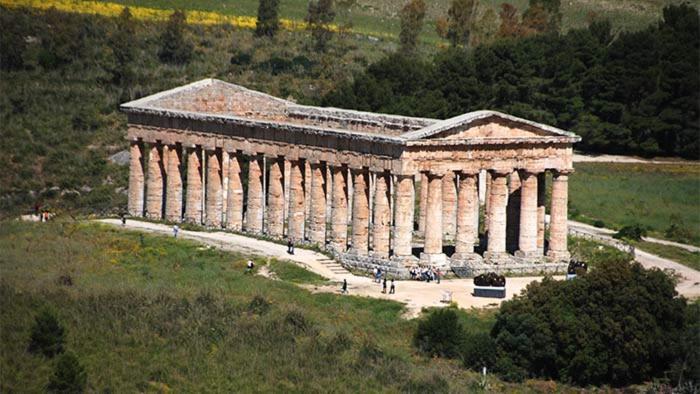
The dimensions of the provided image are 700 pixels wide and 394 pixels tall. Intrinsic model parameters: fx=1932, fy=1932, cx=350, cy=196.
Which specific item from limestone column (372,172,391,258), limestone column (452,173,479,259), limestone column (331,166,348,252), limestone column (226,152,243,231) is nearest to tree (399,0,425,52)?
limestone column (226,152,243,231)

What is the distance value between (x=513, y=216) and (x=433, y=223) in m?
7.02

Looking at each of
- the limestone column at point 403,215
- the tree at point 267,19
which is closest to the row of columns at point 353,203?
the limestone column at point 403,215

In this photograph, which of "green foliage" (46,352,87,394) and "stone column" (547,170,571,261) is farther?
"stone column" (547,170,571,261)

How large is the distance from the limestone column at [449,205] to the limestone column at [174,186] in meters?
17.5

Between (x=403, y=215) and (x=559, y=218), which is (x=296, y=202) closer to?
(x=403, y=215)

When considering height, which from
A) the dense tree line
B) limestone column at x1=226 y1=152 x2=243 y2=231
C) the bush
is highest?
the dense tree line

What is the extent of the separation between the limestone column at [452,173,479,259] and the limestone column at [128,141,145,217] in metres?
25.6

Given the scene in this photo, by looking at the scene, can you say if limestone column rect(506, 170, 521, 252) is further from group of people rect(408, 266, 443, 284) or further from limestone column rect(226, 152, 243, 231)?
limestone column rect(226, 152, 243, 231)

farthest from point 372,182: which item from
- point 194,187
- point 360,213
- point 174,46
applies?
point 174,46

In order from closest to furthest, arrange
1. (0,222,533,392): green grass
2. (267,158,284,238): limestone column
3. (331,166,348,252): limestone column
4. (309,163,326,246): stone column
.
→ (0,222,533,392): green grass, (331,166,348,252): limestone column, (309,163,326,246): stone column, (267,158,284,238): limestone column

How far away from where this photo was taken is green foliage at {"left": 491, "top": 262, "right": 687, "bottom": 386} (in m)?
86.0

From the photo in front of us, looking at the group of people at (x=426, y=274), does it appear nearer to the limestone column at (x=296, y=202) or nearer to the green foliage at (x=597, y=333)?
the limestone column at (x=296, y=202)

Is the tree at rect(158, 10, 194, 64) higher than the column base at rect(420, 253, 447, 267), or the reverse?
the tree at rect(158, 10, 194, 64)

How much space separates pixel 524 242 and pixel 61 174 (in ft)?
150
